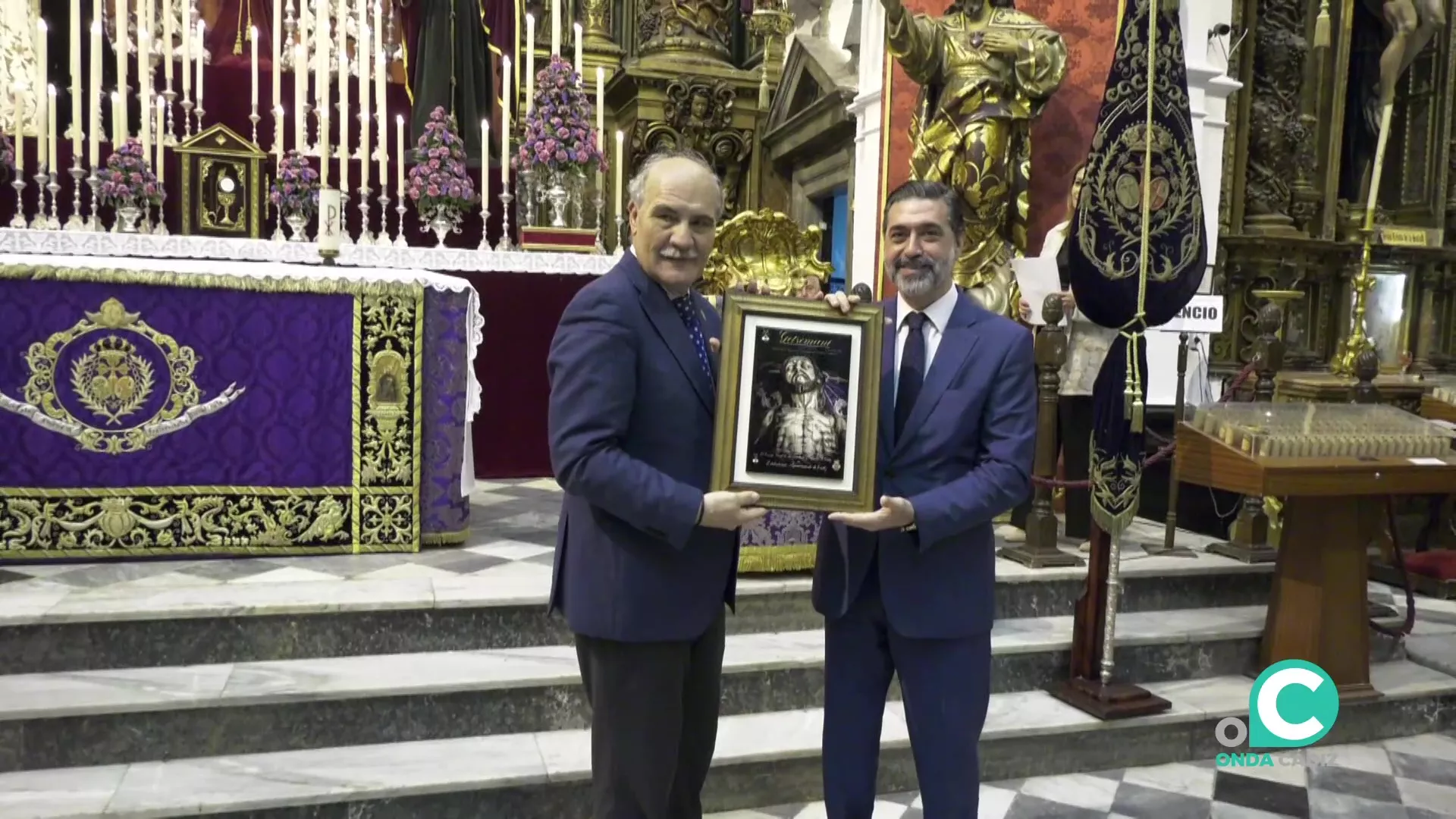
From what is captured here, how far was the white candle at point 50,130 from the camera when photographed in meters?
4.88

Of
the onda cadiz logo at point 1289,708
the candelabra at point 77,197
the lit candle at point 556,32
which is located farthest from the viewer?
the lit candle at point 556,32

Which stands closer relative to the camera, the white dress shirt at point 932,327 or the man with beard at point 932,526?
the man with beard at point 932,526

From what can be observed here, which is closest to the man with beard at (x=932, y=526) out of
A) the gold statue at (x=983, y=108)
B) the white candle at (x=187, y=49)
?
the gold statue at (x=983, y=108)

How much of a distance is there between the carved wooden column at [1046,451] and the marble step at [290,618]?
1079mm

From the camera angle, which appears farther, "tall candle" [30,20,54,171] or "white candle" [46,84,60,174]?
"white candle" [46,84,60,174]

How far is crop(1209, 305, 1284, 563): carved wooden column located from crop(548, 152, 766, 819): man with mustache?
347 cm

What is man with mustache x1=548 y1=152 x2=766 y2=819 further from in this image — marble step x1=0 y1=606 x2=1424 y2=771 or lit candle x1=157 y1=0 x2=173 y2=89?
lit candle x1=157 y1=0 x2=173 y2=89

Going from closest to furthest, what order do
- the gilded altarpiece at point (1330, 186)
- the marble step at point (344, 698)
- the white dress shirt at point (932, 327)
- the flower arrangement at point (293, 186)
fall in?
the white dress shirt at point (932, 327), the marble step at point (344, 698), the flower arrangement at point (293, 186), the gilded altarpiece at point (1330, 186)

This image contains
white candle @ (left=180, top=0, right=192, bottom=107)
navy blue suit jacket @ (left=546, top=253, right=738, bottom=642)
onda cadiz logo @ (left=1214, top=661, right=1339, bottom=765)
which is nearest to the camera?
navy blue suit jacket @ (left=546, top=253, right=738, bottom=642)

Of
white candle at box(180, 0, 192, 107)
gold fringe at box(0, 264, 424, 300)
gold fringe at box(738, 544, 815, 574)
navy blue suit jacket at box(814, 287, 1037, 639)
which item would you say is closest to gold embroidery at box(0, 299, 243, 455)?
gold fringe at box(0, 264, 424, 300)

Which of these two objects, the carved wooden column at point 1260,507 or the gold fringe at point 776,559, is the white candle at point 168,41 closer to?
the gold fringe at point 776,559

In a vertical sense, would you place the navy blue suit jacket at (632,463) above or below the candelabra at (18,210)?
below

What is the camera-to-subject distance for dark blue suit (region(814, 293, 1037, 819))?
2.04m

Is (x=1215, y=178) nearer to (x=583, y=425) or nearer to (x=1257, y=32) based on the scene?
(x=1257, y=32)
